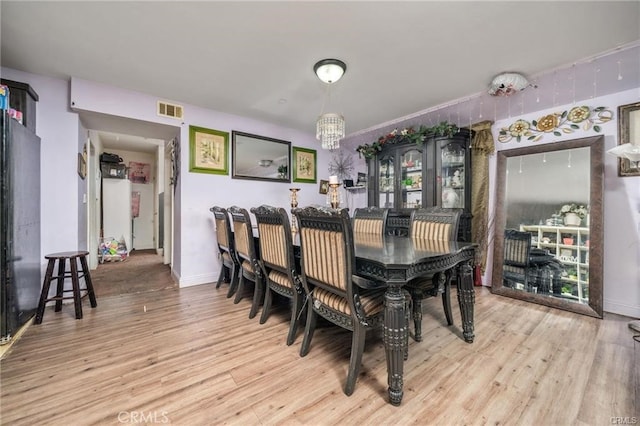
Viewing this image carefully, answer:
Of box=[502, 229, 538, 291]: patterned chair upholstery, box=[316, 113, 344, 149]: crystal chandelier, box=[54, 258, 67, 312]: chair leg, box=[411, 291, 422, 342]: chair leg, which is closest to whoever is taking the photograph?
box=[411, 291, 422, 342]: chair leg

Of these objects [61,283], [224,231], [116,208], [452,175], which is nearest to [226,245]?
[224,231]

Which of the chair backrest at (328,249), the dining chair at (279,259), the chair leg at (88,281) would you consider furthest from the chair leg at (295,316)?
the chair leg at (88,281)

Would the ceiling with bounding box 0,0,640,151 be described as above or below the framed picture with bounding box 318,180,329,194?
above

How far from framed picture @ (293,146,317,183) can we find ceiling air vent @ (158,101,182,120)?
179cm

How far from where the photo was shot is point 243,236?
2.41 meters

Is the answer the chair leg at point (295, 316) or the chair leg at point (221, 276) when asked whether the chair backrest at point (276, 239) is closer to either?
the chair leg at point (295, 316)

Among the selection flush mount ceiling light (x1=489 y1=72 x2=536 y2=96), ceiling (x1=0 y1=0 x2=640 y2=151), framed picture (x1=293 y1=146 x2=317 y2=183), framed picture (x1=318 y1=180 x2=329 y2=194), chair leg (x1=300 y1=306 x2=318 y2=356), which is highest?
ceiling (x1=0 y1=0 x2=640 y2=151)

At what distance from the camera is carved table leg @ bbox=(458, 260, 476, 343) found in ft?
6.20

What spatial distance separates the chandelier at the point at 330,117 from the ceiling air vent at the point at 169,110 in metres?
1.94

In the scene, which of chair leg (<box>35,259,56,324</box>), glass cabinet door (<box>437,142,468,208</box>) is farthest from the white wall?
glass cabinet door (<box>437,142,468,208</box>)

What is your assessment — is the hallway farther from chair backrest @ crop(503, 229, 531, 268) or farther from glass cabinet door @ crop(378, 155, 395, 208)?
chair backrest @ crop(503, 229, 531, 268)

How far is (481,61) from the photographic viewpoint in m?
2.27

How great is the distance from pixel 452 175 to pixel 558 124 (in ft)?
3.83

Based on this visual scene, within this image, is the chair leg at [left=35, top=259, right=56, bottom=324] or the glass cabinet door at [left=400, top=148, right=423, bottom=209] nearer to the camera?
the chair leg at [left=35, top=259, right=56, bottom=324]
